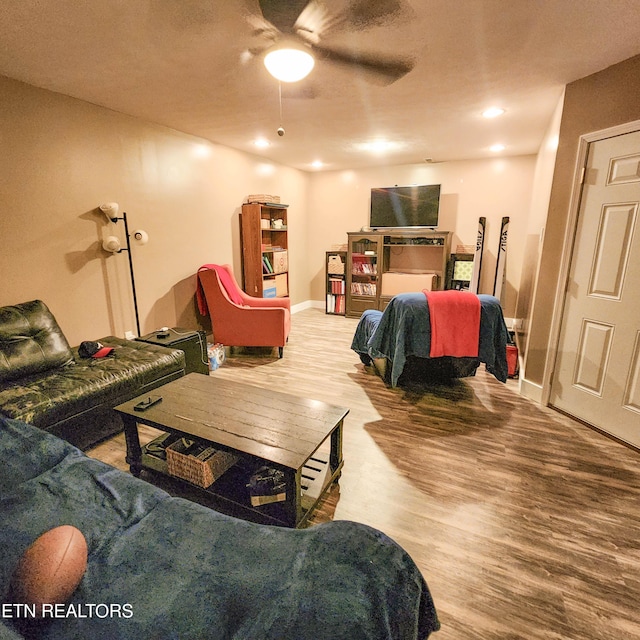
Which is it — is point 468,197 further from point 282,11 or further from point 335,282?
point 282,11

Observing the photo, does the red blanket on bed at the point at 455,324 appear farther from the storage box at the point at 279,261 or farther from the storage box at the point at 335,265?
the storage box at the point at 335,265

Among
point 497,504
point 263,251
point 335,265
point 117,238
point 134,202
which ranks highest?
point 134,202

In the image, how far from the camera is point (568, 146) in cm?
259

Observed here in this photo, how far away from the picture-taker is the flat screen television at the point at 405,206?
214 inches

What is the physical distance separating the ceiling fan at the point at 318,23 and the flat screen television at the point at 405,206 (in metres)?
3.42

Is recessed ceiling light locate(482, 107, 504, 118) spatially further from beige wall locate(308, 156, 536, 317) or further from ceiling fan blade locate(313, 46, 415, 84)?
beige wall locate(308, 156, 536, 317)

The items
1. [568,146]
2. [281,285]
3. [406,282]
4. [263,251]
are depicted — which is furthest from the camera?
[406,282]

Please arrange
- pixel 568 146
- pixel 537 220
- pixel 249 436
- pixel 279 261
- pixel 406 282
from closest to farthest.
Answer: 1. pixel 249 436
2. pixel 568 146
3. pixel 537 220
4. pixel 279 261
5. pixel 406 282

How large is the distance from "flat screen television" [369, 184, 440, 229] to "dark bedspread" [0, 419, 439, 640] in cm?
529

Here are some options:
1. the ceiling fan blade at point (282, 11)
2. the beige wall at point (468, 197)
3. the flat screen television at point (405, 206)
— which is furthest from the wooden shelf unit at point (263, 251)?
the ceiling fan blade at point (282, 11)

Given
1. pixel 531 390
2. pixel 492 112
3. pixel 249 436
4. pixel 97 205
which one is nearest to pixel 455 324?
pixel 531 390

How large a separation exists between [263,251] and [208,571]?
431cm

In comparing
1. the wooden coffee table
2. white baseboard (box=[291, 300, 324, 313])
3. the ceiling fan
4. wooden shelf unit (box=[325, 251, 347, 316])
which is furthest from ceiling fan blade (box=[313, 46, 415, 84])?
white baseboard (box=[291, 300, 324, 313])

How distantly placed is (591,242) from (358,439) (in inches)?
87.6
